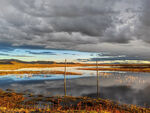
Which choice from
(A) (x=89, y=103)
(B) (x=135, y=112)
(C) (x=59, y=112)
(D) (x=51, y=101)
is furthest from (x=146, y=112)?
(D) (x=51, y=101)

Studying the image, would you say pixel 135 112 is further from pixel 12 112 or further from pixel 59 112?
pixel 12 112

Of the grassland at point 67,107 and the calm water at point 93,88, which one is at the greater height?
the grassland at point 67,107

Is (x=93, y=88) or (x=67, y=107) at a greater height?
(x=67, y=107)

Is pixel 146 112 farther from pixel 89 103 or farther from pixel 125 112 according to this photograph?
pixel 89 103

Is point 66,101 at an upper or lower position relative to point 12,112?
lower

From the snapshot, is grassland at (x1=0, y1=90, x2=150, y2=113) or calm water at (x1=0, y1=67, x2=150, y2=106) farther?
calm water at (x1=0, y1=67, x2=150, y2=106)

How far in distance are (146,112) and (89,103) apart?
6532 mm

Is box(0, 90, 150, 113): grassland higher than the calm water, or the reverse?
box(0, 90, 150, 113): grassland

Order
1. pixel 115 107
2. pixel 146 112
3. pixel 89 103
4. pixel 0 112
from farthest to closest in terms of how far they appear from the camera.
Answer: pixel 89 103, pixel 115 107, pixel 146 112, pixel 0 112

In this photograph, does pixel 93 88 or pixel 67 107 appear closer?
pixel 67 107

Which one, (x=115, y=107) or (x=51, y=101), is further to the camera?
(x=51, y=101)

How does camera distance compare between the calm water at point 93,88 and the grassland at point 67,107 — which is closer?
the grassland at point 67,107

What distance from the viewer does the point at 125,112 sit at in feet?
45.1

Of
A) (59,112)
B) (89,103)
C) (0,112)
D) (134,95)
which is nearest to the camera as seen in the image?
(0,112)
